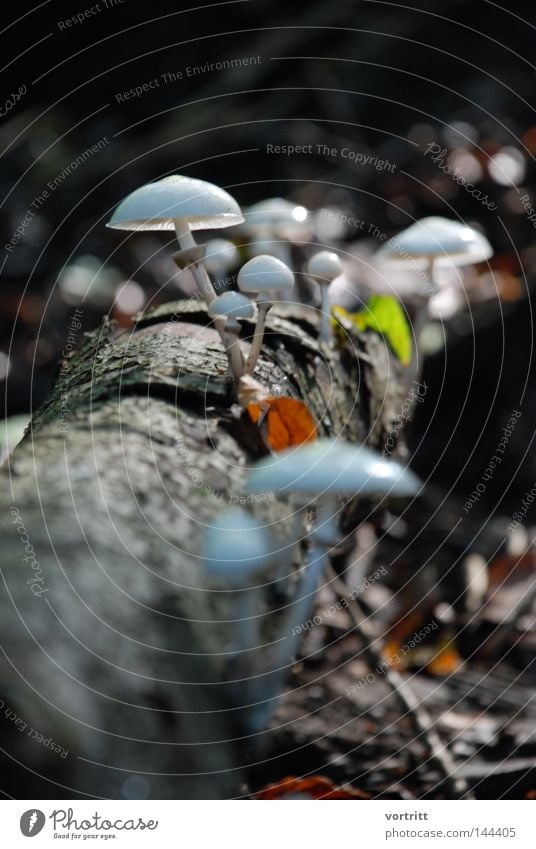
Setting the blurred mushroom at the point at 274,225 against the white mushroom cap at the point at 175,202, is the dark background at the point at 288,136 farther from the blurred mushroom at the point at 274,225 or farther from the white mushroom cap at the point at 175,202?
the white mushroom cap at the point at 175,202

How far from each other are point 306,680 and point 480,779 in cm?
29

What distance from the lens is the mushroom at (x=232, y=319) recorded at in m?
0.77

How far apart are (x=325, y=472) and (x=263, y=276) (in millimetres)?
216

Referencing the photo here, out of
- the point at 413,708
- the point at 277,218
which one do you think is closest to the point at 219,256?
the point at 277,218

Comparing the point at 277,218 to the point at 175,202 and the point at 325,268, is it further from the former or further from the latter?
the point at 175,202

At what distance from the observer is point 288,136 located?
240 cm

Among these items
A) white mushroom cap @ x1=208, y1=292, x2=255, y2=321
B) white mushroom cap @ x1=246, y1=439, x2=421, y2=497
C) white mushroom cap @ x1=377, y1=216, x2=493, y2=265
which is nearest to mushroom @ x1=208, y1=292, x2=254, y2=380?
white mushroom cap @ x1=208, y1=292, x2=255, y2=321

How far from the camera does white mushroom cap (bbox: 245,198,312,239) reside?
1239mm

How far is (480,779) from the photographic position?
0.96 m

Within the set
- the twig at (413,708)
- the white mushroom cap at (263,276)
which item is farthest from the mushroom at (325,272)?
the twig at (413,708)

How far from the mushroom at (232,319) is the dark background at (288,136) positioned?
3.43 feet

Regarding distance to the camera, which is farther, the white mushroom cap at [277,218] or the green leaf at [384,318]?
the white mushroom cap at [277,218]

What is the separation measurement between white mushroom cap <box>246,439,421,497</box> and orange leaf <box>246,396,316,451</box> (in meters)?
0.01
